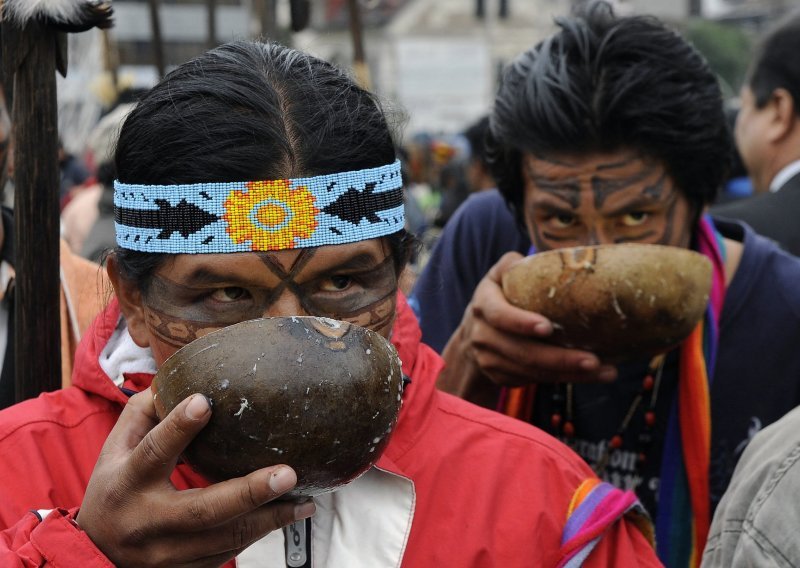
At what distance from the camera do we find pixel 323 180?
180 cm

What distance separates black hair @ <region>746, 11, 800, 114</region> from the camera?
3.91 meters

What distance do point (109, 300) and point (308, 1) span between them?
1908 millimetres

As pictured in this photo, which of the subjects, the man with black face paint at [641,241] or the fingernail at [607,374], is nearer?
the fingernail at [607,374]

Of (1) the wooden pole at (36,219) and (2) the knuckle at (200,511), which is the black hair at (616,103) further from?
(2) the knuckle at (200,511)

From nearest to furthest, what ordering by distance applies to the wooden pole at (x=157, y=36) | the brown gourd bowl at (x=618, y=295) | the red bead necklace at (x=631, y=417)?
the brown gourd bowl at (x=618, y=295)
the red bead necklace at (x=631, y=417)
the wooden pole at (x=157, y=36)

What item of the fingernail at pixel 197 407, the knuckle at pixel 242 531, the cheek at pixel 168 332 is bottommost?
the knuckle at pixel 242 531

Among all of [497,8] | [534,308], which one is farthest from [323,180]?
[497,8]

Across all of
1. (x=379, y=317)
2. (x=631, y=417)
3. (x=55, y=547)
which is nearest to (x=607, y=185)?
(x=631, y=417)

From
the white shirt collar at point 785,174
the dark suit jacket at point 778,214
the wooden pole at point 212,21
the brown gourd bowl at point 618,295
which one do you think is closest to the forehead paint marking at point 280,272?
the brown gourd bowl at point 618,295

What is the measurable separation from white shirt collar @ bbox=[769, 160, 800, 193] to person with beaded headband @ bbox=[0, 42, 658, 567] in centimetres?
239

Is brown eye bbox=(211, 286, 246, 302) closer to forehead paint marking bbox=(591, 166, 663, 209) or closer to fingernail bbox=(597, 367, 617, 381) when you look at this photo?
fingernail bbox=(597, 367, 617, 381)

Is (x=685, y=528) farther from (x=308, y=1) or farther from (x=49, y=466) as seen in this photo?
(x=308, y=1)

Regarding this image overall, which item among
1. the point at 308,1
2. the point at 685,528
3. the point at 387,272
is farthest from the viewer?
the point at 308,1

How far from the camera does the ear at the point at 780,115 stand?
3.93 meters
